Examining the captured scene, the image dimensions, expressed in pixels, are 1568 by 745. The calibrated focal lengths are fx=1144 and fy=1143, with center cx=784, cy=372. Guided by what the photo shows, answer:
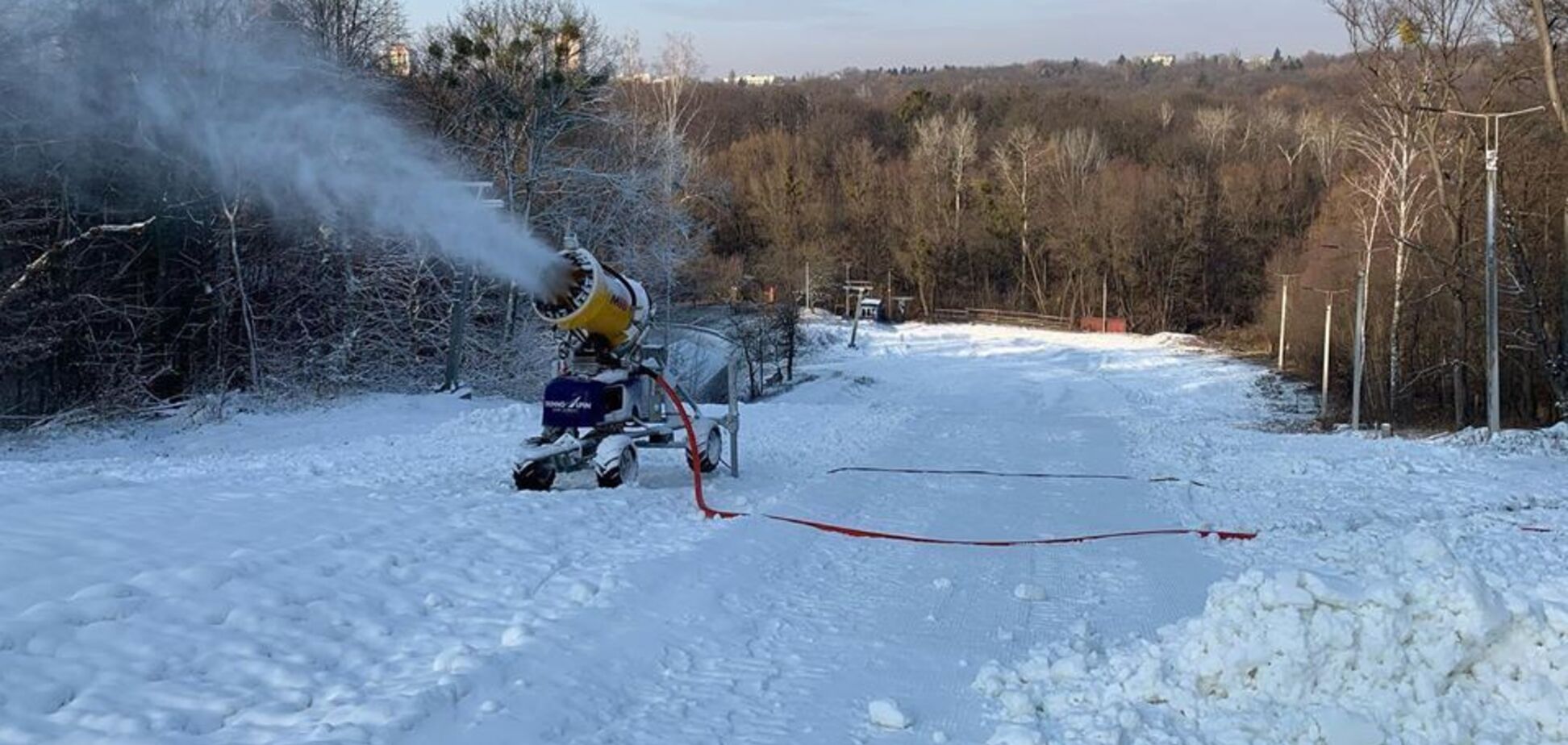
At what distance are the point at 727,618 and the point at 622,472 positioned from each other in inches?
168

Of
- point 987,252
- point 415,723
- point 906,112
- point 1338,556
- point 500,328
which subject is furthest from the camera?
point 906,112

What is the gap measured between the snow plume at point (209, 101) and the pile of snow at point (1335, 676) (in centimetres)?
971

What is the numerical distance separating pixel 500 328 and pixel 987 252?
2364 inches

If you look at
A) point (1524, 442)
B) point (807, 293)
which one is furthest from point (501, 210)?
point (807, 293)

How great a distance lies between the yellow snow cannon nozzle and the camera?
10438 millimetres

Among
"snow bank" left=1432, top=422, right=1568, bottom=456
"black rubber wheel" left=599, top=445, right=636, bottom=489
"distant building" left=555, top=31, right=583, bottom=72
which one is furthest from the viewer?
"distant building" left=555, top=31, right=583, bottom=72

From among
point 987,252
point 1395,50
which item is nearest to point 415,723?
point 1395,50

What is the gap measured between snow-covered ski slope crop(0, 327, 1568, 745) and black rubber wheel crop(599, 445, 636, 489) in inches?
10.6

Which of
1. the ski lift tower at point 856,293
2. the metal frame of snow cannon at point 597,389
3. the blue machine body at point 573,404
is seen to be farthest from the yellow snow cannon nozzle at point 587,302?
the ski lift tower at point 856,293

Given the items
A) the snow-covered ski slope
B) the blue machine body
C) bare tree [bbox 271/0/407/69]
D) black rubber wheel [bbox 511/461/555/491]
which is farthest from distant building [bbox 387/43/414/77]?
black rubber wheel [bbox 511/461/555/491]

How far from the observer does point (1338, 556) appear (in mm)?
7816

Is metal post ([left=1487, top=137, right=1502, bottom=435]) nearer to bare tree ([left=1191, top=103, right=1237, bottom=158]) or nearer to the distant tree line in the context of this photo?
the distant tree line

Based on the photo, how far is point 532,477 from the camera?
10.4m

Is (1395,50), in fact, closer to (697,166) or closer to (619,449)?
(697,166)
